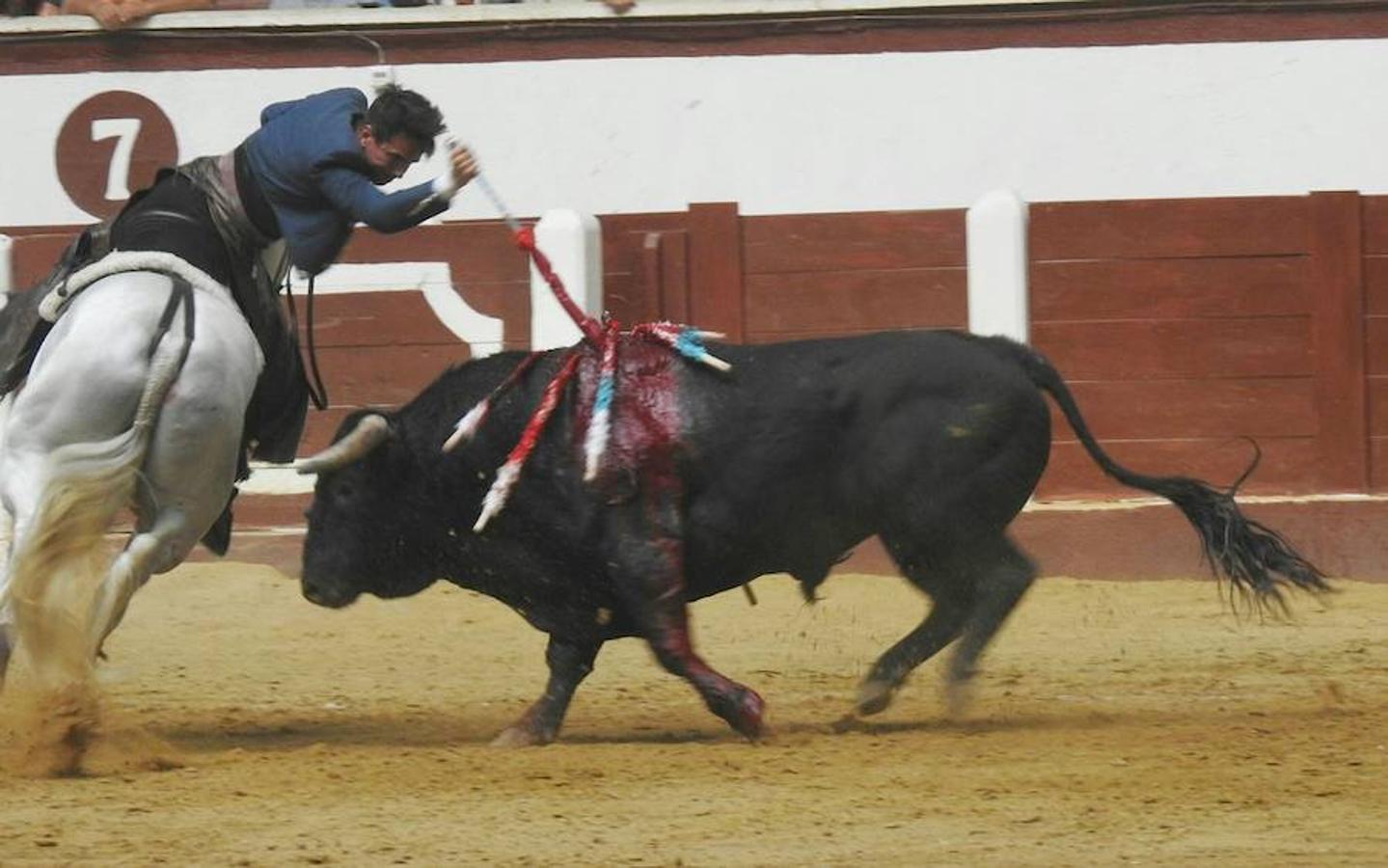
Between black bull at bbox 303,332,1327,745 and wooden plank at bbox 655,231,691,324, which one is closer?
black bull at bbox 303,332,1327,745

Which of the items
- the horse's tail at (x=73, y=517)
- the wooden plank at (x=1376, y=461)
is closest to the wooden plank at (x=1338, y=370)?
the wooden plank at (x=1376, y=461)

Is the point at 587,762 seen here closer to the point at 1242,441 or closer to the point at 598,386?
the point at 598,386

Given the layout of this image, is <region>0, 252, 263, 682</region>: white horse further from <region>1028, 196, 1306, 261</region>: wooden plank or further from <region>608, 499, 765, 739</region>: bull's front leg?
<region>1028, 196, 1306, 261</region>: wooden plank

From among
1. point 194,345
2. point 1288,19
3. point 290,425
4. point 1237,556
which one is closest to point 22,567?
point 194,345

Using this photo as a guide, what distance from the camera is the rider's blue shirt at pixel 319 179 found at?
5.73m

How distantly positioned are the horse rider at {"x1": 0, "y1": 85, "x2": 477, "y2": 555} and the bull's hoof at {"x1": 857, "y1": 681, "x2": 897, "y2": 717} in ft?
4.91

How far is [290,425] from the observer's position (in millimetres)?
6297

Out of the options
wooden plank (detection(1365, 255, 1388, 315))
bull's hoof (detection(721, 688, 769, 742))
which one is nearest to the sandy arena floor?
bull's hoof (detection(721, 688, 769, 742))

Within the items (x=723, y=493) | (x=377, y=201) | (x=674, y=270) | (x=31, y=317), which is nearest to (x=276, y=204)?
(x=377, y=201)

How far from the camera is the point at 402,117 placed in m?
5.76

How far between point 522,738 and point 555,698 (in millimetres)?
119

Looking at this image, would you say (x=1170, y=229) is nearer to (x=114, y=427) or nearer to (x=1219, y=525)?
(x=1219, y=525)

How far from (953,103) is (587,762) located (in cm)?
441

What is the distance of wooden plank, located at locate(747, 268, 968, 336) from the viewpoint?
9.27 m
